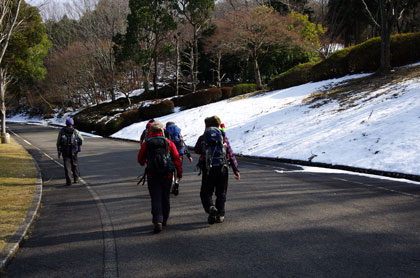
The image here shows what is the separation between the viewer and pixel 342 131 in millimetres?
12164

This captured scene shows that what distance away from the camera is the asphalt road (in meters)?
3.67

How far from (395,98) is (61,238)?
536 inches

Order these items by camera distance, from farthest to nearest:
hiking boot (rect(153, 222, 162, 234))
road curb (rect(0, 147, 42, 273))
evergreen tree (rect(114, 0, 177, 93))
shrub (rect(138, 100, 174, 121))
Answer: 1. evergreen tree (rect(114, 0, 177, 93))
2. shrub (rect(138, 100, 174, 121))
3. hiking boot (rect(153, 222, 162, 234))
4. road curb (rect(0, 147, 42, 273))

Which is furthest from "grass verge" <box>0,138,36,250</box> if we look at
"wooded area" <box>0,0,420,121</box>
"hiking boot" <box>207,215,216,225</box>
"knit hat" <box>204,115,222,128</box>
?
"wooded area" <box>0,0,420,121</box>

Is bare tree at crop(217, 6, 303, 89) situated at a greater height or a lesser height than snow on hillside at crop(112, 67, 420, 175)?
greater

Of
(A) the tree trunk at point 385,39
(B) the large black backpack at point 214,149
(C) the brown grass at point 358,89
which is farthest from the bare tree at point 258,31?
(B) the large black backpack at point 214,149

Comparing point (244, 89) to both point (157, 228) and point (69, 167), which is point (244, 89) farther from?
point (157, 228)

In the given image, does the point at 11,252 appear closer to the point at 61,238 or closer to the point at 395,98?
the point at 61,238

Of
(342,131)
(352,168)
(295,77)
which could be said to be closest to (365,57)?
(295,77)

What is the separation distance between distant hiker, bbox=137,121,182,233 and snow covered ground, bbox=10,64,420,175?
6.42m

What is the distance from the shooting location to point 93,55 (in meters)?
46.1

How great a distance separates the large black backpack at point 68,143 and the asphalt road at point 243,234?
4.96 feet

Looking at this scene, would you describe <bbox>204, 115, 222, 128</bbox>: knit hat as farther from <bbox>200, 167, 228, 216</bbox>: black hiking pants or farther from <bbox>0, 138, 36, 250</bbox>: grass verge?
<bbox>0, 138, 36, 250</bbox>: grass verge

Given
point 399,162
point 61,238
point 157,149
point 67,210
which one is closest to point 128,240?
point 61,238
